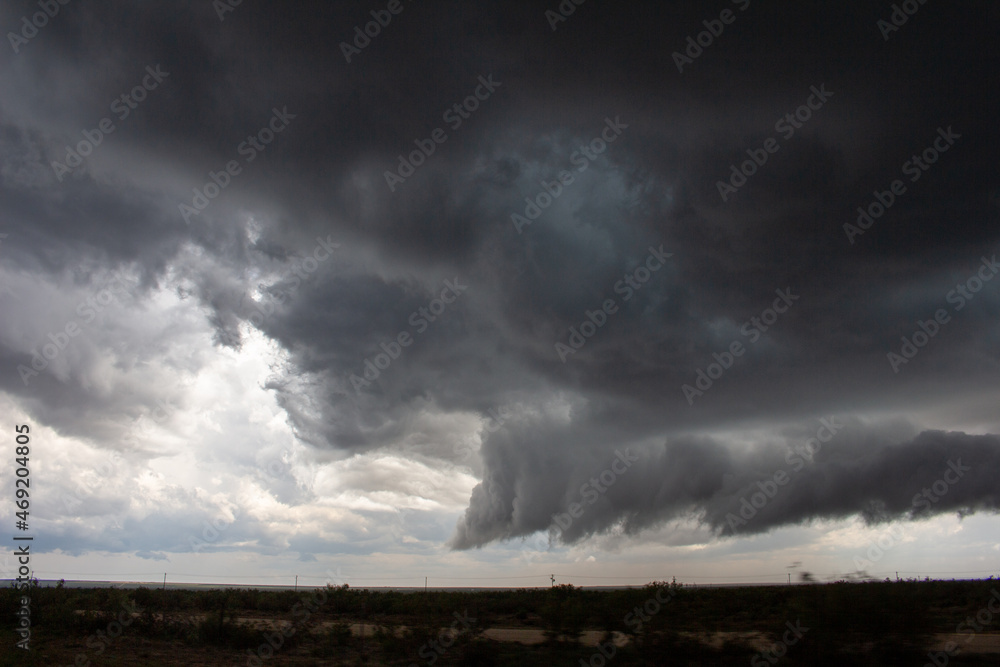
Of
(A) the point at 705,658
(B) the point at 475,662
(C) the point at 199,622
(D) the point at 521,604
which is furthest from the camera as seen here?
(D) the point at 521,604

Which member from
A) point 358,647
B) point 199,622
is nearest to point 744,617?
point 358,647

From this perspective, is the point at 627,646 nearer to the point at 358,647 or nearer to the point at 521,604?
the point at 358,647

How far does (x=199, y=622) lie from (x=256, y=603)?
103 ft

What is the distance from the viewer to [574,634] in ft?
59.0

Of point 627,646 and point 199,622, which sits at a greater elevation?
point 627,646

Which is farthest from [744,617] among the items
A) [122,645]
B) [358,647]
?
[122,645]

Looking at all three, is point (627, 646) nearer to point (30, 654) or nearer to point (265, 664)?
point (265, 664)

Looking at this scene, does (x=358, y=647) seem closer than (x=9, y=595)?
Yes

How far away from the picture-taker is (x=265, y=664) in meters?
25.1

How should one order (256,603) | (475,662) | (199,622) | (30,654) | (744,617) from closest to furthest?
(475,662) < (30,654) < (199,622) < (744,617) < (256,603)

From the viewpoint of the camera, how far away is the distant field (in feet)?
42.2

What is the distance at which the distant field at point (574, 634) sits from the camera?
1287 cm

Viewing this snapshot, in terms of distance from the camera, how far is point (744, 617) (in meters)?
37.1

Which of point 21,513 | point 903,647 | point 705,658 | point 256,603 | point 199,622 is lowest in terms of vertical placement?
point 256,603
